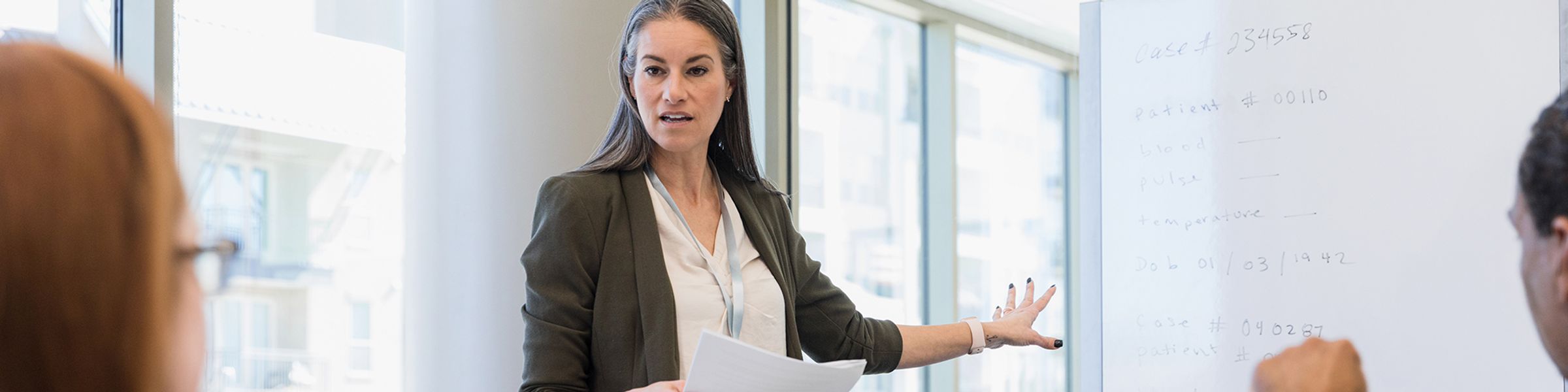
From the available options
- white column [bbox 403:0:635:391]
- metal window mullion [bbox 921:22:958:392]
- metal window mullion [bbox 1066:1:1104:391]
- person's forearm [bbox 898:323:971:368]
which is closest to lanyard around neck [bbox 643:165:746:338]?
person's forearm [bbox 898:323:971:368]

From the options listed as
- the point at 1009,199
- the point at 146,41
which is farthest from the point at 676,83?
the point at 1009,199

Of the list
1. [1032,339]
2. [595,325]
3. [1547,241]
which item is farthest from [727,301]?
[1547,241]

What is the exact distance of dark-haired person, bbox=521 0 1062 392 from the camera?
164 cm

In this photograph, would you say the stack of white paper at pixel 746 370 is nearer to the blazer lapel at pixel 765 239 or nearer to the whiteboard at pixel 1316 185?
the blazer lapel at pixel 765 239

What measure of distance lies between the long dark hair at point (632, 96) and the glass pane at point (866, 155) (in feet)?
5.35

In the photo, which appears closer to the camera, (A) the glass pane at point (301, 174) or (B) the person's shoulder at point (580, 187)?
(B) the person's shoulder at point (580, 187)

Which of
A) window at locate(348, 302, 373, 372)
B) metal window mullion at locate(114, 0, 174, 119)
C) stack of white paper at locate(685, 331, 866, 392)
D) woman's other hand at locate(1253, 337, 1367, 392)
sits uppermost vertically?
metal window mullion at locate(114, 0, 174, 119)

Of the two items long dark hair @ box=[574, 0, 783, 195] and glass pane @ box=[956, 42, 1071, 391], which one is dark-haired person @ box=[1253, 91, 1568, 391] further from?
glass pane @ box=[956, 42, 1071, 391]

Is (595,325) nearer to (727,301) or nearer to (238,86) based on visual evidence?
(727,301)

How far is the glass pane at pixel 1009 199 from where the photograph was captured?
340 cm

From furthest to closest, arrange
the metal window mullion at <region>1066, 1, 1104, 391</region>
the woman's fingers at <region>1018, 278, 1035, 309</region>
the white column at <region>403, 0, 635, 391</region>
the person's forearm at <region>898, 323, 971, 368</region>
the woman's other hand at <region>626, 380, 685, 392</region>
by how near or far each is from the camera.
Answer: the white column at <region>403, 0, 635, 391</region> → the metal window mullion at <region>1066, 1, 1104, 391</region> → the woman's fingers at <region>1018, 278, 1035, 309</region> → the person's forearm at <region>898, 323, 971, 368</region> → the woman's other hand at <region>626, 380, 685, 392</region>

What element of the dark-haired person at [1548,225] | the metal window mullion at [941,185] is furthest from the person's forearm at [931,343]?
the metal window mullion at [941,185]

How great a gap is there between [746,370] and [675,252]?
386mm

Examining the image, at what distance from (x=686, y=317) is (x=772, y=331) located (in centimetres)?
16
